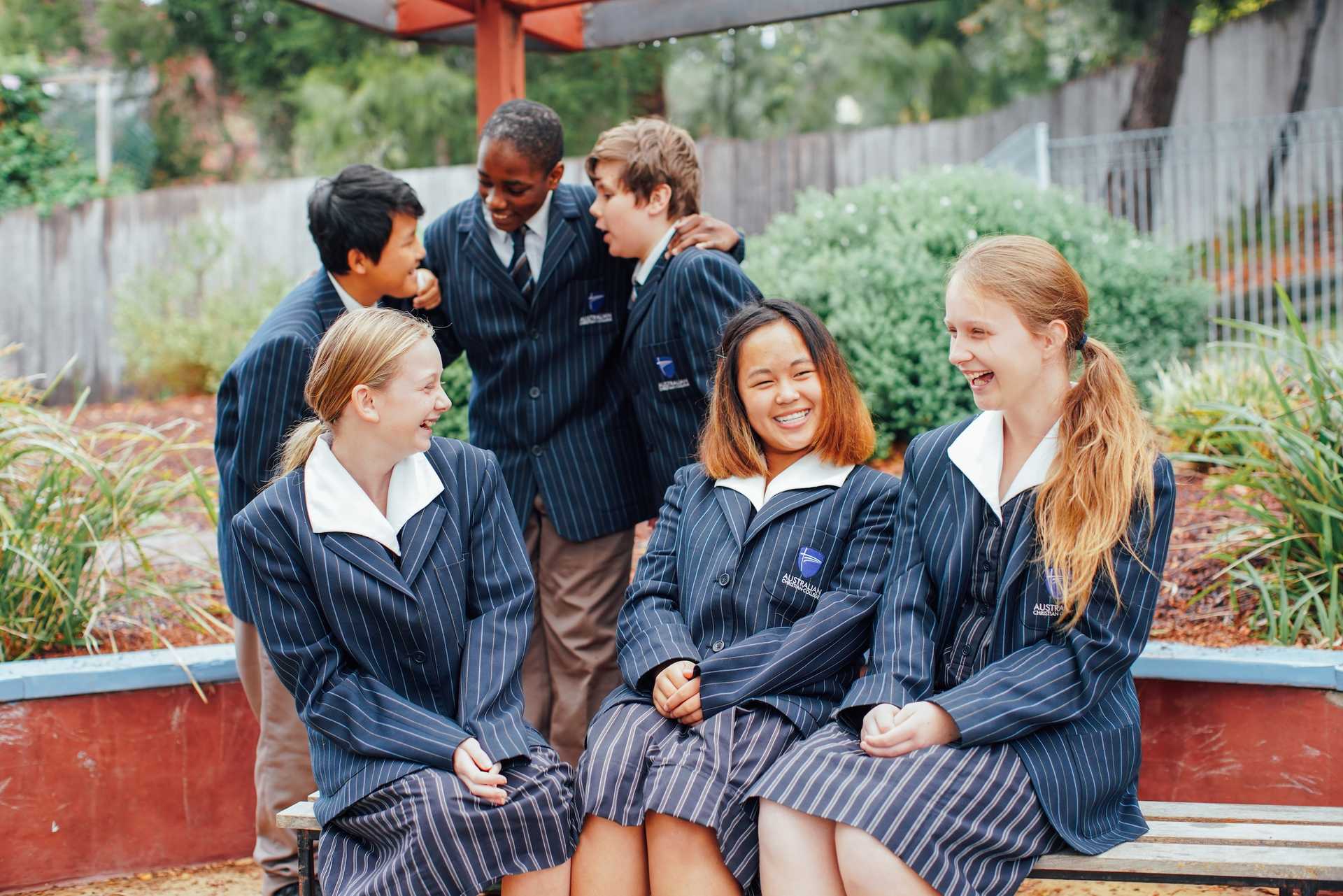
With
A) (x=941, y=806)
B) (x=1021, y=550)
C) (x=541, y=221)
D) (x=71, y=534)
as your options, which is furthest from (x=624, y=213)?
(x=71, y=534)

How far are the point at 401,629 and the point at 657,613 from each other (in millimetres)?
595

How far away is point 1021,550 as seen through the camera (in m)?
2.59

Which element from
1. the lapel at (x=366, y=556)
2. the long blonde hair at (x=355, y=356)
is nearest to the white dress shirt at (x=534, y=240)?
the long blonde hair at (x=355, y=356)

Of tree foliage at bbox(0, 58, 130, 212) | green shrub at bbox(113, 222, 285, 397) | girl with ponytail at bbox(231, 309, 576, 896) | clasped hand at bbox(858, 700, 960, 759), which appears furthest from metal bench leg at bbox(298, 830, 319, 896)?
tree foliage at bbox(0, 58, 130, 212)

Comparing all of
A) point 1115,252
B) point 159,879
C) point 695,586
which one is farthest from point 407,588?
point 1115,252

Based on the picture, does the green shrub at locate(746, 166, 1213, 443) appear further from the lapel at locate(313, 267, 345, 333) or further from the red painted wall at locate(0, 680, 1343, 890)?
the lapel at locate(313, 267, 345, 333)

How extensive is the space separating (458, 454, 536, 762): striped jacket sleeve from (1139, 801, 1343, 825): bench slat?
1.46m

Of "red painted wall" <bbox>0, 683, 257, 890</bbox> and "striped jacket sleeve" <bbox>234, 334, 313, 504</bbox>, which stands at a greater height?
"striped jacket sleeve" <bbox>234, 334, 313, 504</bbox>

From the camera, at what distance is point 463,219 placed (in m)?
3.55

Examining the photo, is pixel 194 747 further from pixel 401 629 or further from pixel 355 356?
pixel 355 356

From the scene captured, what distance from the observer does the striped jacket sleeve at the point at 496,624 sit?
8.59ft

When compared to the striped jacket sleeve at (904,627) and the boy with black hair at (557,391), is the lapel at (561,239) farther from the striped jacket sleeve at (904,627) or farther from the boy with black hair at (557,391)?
the striped jacket sleeve at (904,627)

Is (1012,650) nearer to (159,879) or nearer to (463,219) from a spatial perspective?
(463,219)

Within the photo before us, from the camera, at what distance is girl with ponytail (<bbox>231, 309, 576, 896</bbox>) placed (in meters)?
2.46
